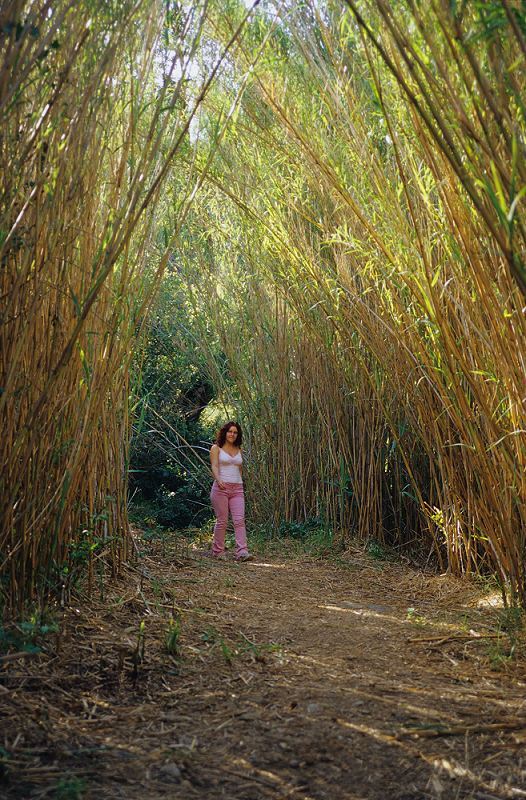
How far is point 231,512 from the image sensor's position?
17.0 ft

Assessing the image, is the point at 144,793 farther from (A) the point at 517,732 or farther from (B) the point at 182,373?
(B) the point at 182,373

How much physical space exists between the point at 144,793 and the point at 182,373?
6.07 metres

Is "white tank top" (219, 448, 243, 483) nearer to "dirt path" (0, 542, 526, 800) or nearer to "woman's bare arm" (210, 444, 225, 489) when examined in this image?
"woman's bare arm" (210, 444, 225, 489)

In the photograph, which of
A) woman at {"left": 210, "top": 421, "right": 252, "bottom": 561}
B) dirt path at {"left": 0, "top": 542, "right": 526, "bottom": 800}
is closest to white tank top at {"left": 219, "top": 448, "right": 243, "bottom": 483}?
woman at {"left": 210, "top": 421, "right": 252, "bottom": 561}

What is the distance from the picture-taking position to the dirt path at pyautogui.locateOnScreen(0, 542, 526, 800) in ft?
5.47

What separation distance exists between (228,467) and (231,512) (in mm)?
287

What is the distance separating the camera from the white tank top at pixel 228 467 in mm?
5254

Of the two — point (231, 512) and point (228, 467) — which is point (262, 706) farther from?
point (228, 467)

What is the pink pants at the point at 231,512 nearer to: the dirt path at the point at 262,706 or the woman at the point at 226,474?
the woman at the point at 226,474

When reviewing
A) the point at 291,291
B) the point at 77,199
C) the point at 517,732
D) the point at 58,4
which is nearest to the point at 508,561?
the point at 517,732

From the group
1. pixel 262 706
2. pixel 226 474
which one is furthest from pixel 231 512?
pixel 262 706

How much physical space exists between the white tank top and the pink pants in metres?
0.04

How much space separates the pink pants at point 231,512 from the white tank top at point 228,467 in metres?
0.04

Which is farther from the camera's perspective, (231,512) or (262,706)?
(231,512)
